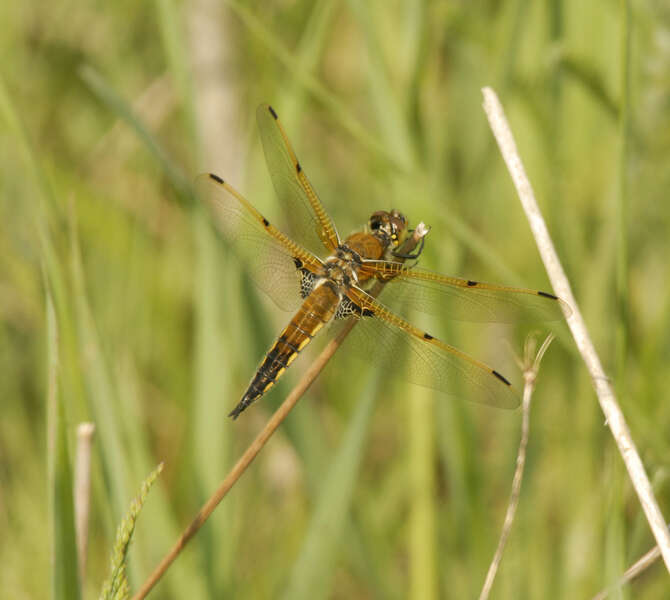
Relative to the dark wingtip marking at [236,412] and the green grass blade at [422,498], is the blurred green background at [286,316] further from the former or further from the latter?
the dark wingtip marking at [236,412]

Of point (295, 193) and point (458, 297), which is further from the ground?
point (295, 193)

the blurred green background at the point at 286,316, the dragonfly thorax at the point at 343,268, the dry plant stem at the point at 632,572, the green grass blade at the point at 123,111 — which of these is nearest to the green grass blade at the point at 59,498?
the blurred green background at the point at 286,316

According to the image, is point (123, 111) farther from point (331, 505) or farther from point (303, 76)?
point (331, 505)

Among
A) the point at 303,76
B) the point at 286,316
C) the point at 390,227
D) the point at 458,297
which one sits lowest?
the point at 458,297

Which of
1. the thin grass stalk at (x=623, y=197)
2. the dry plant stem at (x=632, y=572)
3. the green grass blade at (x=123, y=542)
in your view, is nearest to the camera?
the green grass blade at (x=123, y=542)

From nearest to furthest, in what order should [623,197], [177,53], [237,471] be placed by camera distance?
→ [237,471] → [623,197] → [177,53]

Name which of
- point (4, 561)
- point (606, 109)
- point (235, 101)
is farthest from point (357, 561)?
point (235, 101)

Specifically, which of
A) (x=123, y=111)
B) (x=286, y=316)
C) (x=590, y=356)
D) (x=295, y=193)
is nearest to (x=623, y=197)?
(x=590, y=356)

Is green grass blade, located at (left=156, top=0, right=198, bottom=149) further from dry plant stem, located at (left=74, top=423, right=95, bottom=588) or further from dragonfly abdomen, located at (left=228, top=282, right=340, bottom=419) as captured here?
dry plant stem, located at (left=74, top=423, right=95, bottom=588)
